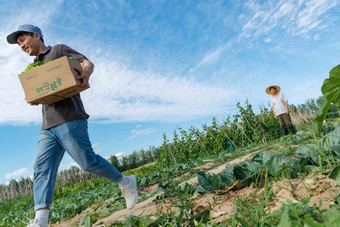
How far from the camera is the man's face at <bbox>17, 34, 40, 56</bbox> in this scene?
272cm

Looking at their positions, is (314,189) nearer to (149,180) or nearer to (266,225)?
(266,225)

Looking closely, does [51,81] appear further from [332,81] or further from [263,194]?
[332,81]

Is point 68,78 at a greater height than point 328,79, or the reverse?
point 68,78

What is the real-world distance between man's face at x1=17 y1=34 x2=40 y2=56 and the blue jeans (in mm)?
1006

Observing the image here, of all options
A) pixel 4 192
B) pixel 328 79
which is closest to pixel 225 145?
pixel 328 79

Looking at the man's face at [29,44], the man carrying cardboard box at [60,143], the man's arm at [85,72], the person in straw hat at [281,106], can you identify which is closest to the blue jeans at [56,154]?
the man carrying cardboard box at [60,143]

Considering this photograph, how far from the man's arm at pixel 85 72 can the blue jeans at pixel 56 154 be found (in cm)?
42

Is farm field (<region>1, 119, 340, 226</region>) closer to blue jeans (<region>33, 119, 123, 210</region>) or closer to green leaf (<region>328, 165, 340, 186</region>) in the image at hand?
green leaf (<region>328, 165, 340, 186</region>)

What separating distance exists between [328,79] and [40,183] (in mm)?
2624

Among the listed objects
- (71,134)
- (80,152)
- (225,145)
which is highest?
(71,134)

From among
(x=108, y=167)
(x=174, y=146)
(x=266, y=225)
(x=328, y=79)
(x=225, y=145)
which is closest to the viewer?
(x=266, y=225)

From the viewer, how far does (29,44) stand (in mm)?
2725

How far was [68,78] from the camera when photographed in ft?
7.47

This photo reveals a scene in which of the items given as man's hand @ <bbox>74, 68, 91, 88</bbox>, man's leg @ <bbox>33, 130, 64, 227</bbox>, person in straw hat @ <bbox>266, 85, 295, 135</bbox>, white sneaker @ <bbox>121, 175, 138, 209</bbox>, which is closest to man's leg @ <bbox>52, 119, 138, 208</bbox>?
man's leg @ <bbox>33, 130, 64, 227</bbox>
